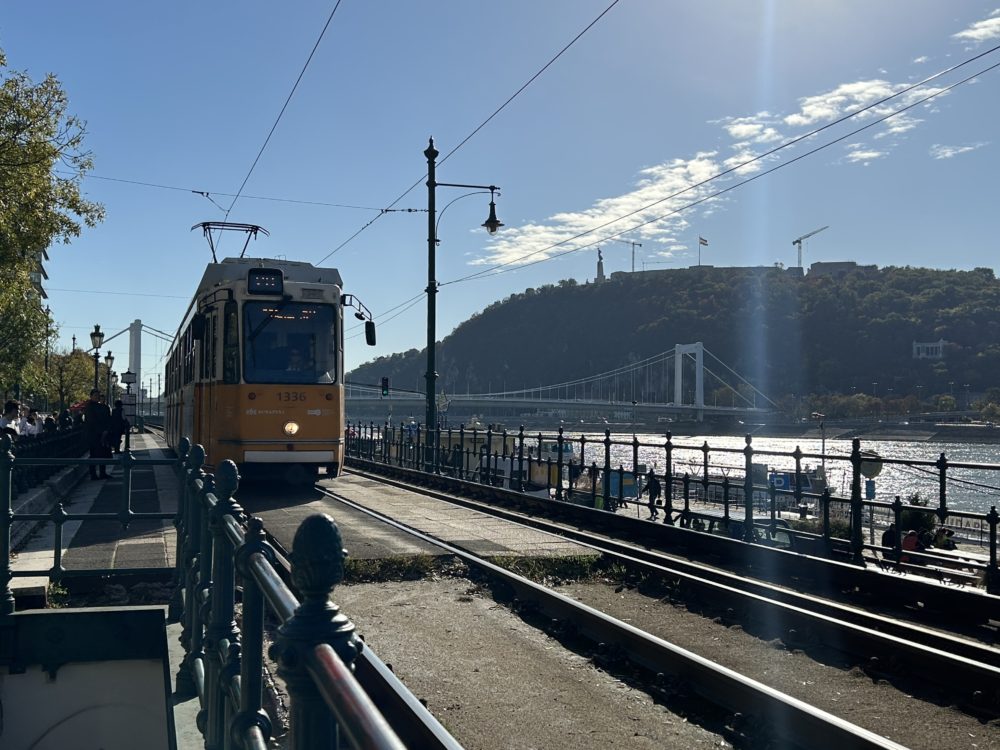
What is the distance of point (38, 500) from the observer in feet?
35.8

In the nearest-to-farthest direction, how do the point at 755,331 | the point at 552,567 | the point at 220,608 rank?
the point at 220,608 < the point at 552,567 < the point at 755,331

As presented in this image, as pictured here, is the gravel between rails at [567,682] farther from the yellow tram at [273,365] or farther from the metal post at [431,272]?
the metal post at [431,272]

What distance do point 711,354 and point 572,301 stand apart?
2774 centimetres

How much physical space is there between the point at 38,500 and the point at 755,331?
267 feet

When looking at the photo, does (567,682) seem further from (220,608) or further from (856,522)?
(856,522)

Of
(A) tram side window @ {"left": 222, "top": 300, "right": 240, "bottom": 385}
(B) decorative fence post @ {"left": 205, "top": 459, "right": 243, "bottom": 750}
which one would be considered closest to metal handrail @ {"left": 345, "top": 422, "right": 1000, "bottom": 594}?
(A) tram side window @ {"left": 222, "top": 300, "right": 240, "bottom": 385}

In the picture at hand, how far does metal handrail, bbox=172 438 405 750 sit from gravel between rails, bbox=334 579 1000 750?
4.93 feet

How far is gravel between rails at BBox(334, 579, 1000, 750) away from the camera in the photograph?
4.63m

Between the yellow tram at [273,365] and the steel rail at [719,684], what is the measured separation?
25.1ft

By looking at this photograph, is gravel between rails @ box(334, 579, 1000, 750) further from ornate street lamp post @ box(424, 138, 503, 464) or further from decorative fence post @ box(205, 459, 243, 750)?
ornate street lamp post @ box(424, 138, 503, 464)

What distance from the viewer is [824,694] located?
17.5ft

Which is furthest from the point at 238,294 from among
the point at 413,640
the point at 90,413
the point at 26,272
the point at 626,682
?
the point at 626,682

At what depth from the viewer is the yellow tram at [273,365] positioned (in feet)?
47.5

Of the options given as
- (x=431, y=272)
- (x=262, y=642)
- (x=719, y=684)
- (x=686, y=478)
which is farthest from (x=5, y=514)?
(x=431, y=272)
